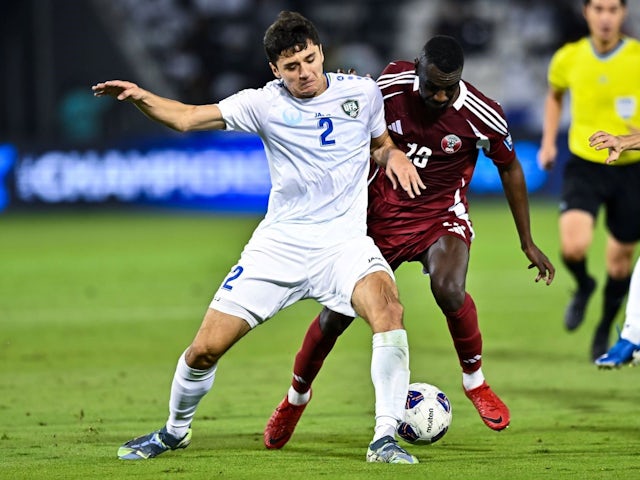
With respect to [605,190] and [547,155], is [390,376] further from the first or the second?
[547,155]

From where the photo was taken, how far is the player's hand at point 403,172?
5.66 metres

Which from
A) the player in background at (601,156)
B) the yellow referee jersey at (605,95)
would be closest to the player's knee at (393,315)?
the player in background at (601,156)

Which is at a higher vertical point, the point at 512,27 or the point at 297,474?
the point at 297,474

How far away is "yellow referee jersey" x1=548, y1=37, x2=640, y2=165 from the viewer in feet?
29.1

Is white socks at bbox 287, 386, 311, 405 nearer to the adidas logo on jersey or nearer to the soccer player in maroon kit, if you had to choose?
the soccer player in maroon kit

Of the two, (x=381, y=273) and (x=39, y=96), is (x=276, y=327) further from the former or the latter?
(x=39, y=96)

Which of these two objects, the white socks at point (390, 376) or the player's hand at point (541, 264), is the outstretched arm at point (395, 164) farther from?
the player's hand at point (541, 264)

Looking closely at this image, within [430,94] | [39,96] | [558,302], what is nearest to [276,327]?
[558,302]

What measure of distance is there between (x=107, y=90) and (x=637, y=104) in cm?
466

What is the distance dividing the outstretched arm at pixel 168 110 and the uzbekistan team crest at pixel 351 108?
0.60 metres

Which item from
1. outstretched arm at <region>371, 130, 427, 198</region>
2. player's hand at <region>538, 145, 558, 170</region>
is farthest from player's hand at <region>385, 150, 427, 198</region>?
player's hand at <region>538, 145, 558, 170</region>

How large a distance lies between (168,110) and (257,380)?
10.3 ft

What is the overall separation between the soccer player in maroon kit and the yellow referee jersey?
256 cm

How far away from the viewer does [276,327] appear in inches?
442
